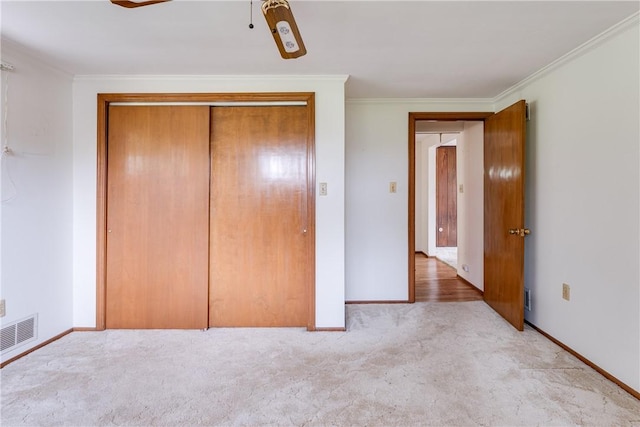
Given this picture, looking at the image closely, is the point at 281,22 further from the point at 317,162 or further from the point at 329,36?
the point at 317,162

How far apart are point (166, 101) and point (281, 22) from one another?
6.17 feet

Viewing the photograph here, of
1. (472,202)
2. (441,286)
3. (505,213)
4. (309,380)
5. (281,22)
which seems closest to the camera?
(281,22)

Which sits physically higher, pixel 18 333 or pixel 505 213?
pixel 505 213

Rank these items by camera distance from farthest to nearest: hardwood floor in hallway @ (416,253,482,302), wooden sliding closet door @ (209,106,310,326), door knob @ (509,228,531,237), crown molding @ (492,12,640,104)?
hardwood floor in hallway @ (416,253,482,302)
wooden sliding closet door @ (209,106,310,326)
door knob @ (509,228,531,237)
crown molding @ (492,12,640,104)

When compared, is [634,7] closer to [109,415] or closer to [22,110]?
[109,415]

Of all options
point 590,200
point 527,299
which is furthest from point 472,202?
point 590,200

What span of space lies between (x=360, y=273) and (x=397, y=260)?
0.43 metres

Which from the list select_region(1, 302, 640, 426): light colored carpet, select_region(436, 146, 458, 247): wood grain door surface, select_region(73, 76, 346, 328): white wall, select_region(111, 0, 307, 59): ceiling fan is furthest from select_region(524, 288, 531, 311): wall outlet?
select_region(436, 146, 458, 247): wood grain door surface

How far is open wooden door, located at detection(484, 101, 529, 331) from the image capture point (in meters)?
2.71

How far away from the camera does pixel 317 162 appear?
107 inches

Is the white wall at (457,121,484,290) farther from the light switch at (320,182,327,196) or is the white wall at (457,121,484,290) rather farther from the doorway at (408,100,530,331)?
the light switch at (320,182,327,196)

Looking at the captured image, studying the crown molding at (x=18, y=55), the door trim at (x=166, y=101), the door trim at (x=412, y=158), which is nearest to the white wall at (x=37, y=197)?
the crown molding at (x=18, y=55)

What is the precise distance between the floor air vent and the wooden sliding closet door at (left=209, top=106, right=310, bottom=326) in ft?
4.15

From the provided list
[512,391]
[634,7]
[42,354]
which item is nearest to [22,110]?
[42,354]
